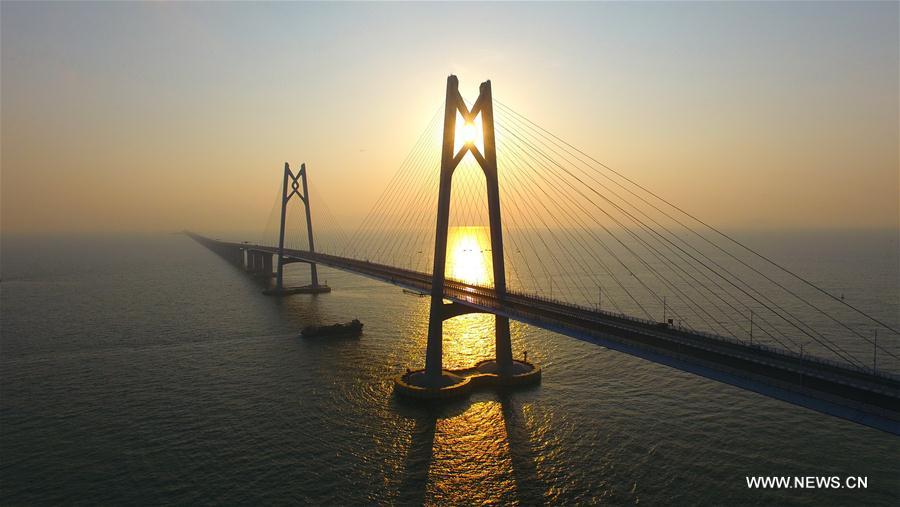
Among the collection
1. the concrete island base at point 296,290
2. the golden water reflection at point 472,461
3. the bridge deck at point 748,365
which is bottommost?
the golden water reflection at point 472,461

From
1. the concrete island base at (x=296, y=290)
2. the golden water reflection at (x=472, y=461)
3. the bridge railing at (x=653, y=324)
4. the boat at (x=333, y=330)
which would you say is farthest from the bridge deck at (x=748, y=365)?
the concrete island base at (x=296, y=290)

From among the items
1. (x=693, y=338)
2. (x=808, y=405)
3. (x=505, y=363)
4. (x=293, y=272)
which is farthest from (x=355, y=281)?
(x=808, y=405)

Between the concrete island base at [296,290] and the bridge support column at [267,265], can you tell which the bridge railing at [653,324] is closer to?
the concrete island base at [296,290]

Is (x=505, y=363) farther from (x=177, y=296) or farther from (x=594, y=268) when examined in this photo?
(x=594, y=268)

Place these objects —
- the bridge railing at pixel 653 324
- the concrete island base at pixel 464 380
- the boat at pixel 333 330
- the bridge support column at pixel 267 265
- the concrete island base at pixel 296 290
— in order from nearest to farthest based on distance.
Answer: the bridge railing at pixel 653 324
the concrete island base at pixel 464 380
the boat at pixel 333 330
the concrete island base at pixel 296 290
the bridge support column at pixel 267 265

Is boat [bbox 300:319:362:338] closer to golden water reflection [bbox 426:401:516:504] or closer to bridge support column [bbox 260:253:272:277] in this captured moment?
golden water reflection [bbox 426:401:516:504]

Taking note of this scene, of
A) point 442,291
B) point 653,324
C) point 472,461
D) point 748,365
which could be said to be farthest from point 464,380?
point 748,365

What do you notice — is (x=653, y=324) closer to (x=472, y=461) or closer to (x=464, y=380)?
(x=472, y=461)
